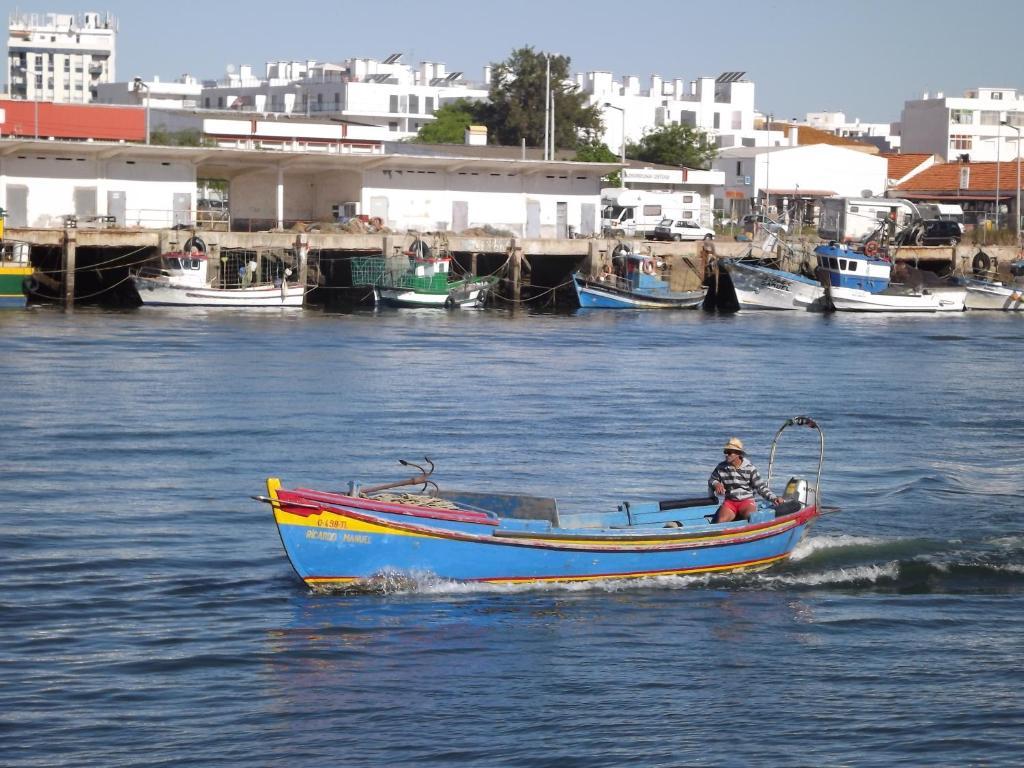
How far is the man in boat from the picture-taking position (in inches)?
744

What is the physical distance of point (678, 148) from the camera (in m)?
100

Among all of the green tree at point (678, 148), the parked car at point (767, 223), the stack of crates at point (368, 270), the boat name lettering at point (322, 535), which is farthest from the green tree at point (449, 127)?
the boat name lettering at point (322, 535)

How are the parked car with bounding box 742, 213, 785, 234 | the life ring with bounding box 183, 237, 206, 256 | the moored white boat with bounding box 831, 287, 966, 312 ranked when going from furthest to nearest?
the parked car with bounding box 742, 213, 785, 234, the moored white boat with bounding box 831, 287, 966, 312, the life ring with bounding box 183, 237, 206, 256

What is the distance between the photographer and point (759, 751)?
13.5 m

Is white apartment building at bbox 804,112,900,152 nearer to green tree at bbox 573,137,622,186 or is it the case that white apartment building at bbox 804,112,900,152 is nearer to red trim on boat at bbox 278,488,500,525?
green tree at bbox 573,137,622,186

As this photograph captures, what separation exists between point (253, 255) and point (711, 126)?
8502cm

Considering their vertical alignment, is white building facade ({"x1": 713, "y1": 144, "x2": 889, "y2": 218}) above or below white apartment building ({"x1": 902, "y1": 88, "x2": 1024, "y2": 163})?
below

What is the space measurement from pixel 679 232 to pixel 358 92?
233ft

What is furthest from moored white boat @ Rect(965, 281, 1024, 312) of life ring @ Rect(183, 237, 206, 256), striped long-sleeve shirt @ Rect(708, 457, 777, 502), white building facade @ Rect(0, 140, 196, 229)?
striped long-sleeve shirt @ Rect(708, 457, 777, 502)

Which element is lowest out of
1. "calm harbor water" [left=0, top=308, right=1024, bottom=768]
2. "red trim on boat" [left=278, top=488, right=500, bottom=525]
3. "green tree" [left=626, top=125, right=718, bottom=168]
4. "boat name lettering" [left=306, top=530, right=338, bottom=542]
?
"calm harbor water" [left=0, top=308, right=1024, bottom=768]

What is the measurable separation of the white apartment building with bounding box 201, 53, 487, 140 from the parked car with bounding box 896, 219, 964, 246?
6458 cm

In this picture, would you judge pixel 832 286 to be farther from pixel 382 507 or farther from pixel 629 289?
pixel 382 507

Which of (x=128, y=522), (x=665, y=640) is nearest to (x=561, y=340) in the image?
(x=128, y=522)

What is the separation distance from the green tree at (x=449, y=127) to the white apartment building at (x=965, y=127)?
3507 centimetres
